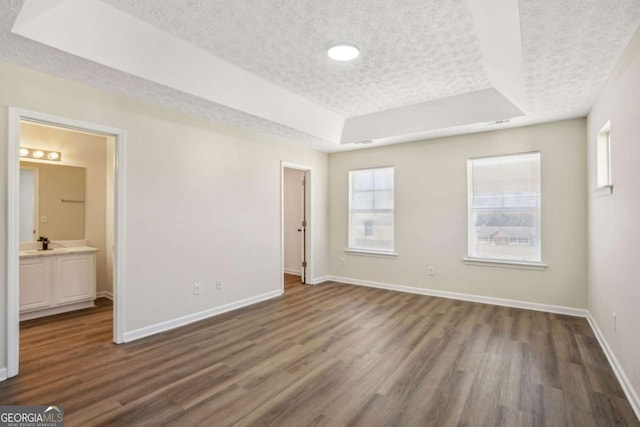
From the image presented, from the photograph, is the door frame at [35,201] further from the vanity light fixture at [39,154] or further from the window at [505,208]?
the window at [505,208]

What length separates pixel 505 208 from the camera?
4.51 meters

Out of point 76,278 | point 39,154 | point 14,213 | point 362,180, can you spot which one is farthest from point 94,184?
point 362,180

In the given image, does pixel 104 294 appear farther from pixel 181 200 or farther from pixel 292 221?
pixel 292 221

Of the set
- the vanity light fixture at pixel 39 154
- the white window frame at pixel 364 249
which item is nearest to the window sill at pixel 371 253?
the white window frame at pixel 364 249

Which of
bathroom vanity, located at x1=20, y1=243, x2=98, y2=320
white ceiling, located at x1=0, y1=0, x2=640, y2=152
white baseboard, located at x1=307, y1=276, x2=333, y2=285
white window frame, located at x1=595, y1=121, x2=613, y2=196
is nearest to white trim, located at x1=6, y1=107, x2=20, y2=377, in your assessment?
white ceiling, located at x1=0, y1=0, x2=640, y2=152

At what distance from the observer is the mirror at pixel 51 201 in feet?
14.4

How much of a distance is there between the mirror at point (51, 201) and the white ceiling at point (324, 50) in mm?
2601

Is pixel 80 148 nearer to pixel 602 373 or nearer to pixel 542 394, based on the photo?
pixel 542 394

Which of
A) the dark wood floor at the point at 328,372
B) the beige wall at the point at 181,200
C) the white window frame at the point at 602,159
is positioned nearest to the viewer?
the dark wood floor at the point at 328,372

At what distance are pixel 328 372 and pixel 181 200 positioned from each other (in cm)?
253

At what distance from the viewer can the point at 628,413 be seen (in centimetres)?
207

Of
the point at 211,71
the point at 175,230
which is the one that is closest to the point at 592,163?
the point at 211,71

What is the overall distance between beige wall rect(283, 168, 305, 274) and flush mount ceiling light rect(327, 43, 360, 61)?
4.16 m

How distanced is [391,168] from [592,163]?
8.91 ft
